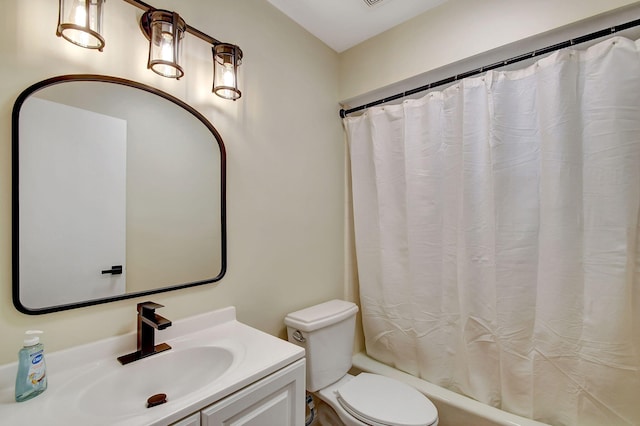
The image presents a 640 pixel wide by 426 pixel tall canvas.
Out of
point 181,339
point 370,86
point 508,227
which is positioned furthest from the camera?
point 370,86

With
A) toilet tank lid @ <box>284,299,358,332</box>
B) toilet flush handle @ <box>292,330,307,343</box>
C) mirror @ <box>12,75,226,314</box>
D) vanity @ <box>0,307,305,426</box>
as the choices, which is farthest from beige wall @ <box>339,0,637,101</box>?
vanity @ <box>0,307,305,426</box>

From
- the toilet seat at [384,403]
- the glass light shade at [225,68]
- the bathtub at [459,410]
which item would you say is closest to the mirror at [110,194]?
the glass light shade at [225,68]

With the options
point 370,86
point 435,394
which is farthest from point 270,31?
point 435,394

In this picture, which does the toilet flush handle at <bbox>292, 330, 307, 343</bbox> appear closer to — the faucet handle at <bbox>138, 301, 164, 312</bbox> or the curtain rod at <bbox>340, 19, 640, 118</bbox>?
the faucet handle at <bbox>138, 301, 164, 312</bbox>

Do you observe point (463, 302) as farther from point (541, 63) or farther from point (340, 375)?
point (541, 63)

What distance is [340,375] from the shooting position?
160 centimetres

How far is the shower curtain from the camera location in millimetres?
1160

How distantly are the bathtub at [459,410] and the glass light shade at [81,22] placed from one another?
2.06 m

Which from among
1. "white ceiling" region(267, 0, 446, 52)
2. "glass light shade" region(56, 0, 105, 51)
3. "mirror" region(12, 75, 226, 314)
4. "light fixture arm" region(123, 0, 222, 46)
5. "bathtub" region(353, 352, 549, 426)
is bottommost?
"bathtub" region(353, 352, 549, 426)

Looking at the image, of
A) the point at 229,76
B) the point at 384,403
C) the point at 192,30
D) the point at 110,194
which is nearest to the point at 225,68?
the point at 229,76

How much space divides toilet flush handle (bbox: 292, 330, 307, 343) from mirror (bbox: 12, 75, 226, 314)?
507 mm

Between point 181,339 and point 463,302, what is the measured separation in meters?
1.36

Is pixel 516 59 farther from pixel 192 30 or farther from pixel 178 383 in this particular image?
pixel 178 383

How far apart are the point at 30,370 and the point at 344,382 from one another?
4.37 feet
